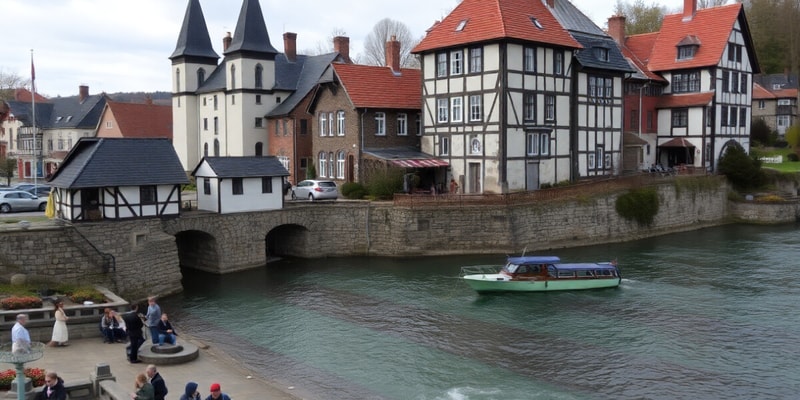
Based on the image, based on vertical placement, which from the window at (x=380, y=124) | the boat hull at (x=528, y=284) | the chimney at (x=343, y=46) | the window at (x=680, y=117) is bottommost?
the boat hull at (x=528, y=284)

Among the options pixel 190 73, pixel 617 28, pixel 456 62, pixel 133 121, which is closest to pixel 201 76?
pixel 190 73

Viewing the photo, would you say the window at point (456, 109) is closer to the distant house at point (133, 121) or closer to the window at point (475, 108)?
the window at point (475, 108)

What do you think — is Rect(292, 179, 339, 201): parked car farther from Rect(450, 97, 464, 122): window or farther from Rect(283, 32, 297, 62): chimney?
Rect(283, 32, 297, 62): chimney

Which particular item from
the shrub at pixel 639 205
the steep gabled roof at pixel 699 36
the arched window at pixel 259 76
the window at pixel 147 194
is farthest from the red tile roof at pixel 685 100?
the window at pixel 147 194

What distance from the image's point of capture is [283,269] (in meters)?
35.2

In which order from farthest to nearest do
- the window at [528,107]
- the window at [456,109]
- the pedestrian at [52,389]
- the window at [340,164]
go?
the window at [340,164], the window at [456,109], the window at [528,107], the pedestrian at [52,389]

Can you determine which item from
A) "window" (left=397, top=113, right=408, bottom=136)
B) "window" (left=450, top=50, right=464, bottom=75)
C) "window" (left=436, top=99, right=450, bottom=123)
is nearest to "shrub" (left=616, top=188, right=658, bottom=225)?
"window" (left=436, top=99, right=450, bottom=123)

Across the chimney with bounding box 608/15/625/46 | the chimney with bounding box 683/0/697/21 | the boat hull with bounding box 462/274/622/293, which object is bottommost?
the boat hull with bounding box 462/274/622/293

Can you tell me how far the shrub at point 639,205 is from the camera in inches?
1676

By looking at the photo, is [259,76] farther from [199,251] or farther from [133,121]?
[199,251]

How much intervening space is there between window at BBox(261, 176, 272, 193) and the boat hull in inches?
454

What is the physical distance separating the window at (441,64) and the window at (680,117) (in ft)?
67.1

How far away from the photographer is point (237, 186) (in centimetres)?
3434

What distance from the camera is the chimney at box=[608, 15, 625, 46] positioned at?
55469 mm
